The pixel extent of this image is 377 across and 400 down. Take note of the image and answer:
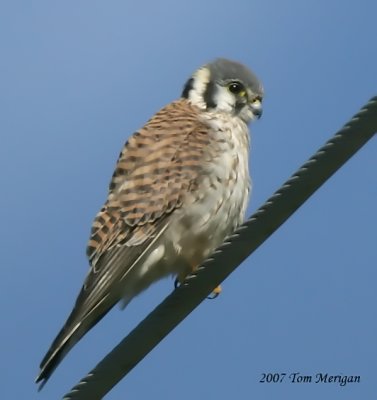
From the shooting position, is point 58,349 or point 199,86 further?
point 199,86

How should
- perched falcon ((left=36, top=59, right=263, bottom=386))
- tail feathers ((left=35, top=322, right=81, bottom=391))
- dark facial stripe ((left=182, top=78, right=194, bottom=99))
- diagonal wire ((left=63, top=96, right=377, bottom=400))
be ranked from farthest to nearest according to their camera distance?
1. dark facial stripe ((left=182, top=78, right=194, bottom=99))
2. perched falcon ((left=36, top=59, right=263, bottom=386))
3. tail feathers ((left=35, top=322, right=81, bottom=391))
4. diagonal wire ((left=63, top=96, right=377, bottom=400))

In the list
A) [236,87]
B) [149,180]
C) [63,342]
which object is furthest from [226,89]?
[63,342]

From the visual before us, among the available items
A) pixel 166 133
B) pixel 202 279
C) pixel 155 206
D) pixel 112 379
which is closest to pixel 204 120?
pixel 166 133

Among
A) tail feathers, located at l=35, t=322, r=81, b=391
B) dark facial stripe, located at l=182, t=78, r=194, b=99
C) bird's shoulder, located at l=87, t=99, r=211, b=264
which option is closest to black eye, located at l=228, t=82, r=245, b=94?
dark facial stripe, located at l=182, t=78, r=194, b=99

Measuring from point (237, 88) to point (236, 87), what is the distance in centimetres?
1

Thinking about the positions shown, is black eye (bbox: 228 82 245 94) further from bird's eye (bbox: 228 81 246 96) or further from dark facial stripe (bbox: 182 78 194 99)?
dark facial stripe (bbox: 182 78 194 99)

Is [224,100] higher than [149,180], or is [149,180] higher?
[224,100]

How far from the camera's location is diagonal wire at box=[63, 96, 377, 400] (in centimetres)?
345

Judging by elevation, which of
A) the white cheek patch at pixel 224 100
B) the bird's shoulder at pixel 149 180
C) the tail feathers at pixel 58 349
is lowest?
the tail feathers at pixel 58 349

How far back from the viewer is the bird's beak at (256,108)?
19.2ft

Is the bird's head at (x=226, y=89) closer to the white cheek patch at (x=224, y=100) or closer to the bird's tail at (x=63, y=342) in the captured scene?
the white cheek patch at (x=224, y=100)

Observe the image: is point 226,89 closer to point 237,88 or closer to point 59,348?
point 237,88

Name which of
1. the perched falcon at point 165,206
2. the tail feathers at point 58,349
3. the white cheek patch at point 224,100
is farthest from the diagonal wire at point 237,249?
the white cheek patch at point 224,100

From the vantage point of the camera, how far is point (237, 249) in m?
3.77
